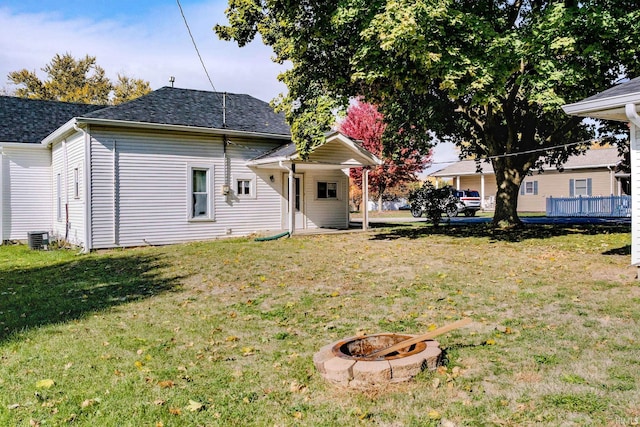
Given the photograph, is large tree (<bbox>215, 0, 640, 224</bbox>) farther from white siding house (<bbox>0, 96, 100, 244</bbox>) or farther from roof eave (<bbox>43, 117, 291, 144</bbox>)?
white siding house (<bbox>0, 96, 100, 244</bbox>)

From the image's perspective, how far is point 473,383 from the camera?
378cm

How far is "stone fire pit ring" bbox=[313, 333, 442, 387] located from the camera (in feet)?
12.3

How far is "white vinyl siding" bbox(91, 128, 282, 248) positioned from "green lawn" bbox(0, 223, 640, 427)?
3.70 meters

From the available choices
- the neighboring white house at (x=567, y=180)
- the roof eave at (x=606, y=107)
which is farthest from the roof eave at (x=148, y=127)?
the neighboring white house at (x=567, y=180)

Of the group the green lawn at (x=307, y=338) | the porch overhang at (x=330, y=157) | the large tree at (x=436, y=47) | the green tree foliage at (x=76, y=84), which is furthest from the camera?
the green tree foliage at (x=76, y=84)

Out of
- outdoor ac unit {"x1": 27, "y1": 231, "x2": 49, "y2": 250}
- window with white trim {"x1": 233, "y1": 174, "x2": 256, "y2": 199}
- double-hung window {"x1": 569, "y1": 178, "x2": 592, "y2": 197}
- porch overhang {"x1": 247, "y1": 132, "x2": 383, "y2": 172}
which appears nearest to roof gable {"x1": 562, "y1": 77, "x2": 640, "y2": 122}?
porch overhang {"x1": 247, "y1": 132, "x2": 383, "y2": 172}

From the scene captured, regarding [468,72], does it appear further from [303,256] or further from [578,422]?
[578,422]

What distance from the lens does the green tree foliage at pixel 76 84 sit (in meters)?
39.1

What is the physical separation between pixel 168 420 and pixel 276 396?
2.68 ft

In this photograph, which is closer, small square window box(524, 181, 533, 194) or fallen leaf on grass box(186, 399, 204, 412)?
fallen leaf on grass box(186, 399, 204, 412)

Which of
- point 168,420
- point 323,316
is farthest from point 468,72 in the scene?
point 168,420

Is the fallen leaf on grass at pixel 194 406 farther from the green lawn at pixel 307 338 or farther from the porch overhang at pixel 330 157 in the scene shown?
the porch overhang at pixel 330 157

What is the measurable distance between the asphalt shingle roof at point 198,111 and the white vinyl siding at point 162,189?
478mm

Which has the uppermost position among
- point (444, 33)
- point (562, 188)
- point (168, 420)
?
point (444, 33)
